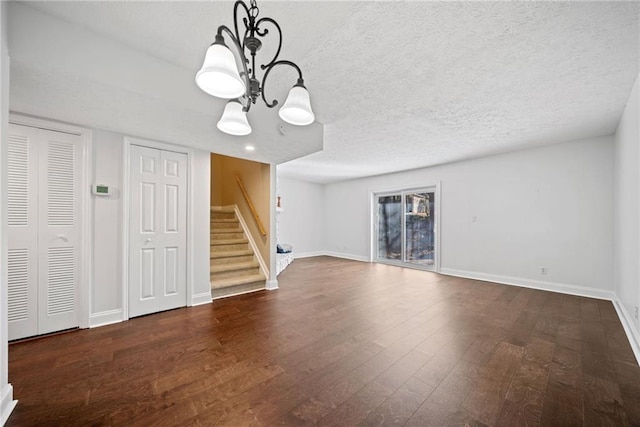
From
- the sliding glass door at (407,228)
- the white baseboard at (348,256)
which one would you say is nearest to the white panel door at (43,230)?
the white baseboard at (348,256)

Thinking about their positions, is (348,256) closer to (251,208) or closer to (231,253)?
(251,208)

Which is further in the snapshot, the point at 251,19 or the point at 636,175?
the point at 636,175

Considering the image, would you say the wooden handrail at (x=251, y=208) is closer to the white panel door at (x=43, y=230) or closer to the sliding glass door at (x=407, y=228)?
the white panel door at (x=43, y=230)

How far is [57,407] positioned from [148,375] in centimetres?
49

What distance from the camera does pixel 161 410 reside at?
1.60m

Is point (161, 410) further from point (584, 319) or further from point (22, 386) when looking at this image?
point (584, 319)

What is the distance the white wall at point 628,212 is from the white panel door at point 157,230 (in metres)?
Answer: 5.01

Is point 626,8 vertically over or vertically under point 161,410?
over

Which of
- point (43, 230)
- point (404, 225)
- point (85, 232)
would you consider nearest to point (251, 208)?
point (85, 232)

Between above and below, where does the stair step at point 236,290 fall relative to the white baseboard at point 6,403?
below

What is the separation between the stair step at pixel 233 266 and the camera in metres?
4.20

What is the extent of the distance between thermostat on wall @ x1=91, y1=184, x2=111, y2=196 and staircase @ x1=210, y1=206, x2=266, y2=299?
1.82 meters

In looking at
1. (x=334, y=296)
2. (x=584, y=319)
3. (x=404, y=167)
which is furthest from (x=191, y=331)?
(x=404, y=167)

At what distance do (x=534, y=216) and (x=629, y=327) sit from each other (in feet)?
7.43
